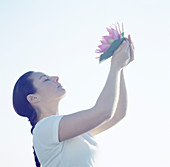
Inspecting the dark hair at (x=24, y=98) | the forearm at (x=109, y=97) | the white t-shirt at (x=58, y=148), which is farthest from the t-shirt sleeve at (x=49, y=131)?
the dark hair at (x=24, y=98)

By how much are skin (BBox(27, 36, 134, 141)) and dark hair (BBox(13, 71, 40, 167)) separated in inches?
2.2

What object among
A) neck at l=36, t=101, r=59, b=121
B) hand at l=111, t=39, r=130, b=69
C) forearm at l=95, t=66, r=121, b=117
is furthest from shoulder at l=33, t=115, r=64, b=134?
hand at l=111, t=39, r=130, b=69

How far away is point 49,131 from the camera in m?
2.66

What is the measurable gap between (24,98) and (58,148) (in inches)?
32.1

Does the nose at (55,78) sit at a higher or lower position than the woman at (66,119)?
higher

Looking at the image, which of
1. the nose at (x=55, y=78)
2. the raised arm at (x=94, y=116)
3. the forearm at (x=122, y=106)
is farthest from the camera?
the forearm at (x=122, y=106)

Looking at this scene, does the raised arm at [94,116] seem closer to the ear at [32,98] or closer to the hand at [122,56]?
the hand at [122,56]

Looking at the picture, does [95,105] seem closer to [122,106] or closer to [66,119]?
[66,119]

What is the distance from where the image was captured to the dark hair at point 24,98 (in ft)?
10.8

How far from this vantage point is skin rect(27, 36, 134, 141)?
253 centimetres

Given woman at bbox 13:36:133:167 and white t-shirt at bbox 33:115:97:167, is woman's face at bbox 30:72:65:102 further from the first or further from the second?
white t-shirt at bbox 33:115:97:167

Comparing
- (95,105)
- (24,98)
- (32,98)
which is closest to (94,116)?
(95,105)

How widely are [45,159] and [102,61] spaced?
1.01 m

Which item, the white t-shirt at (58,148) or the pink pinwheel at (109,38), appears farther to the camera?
the pink pinwheel at (109,38)
